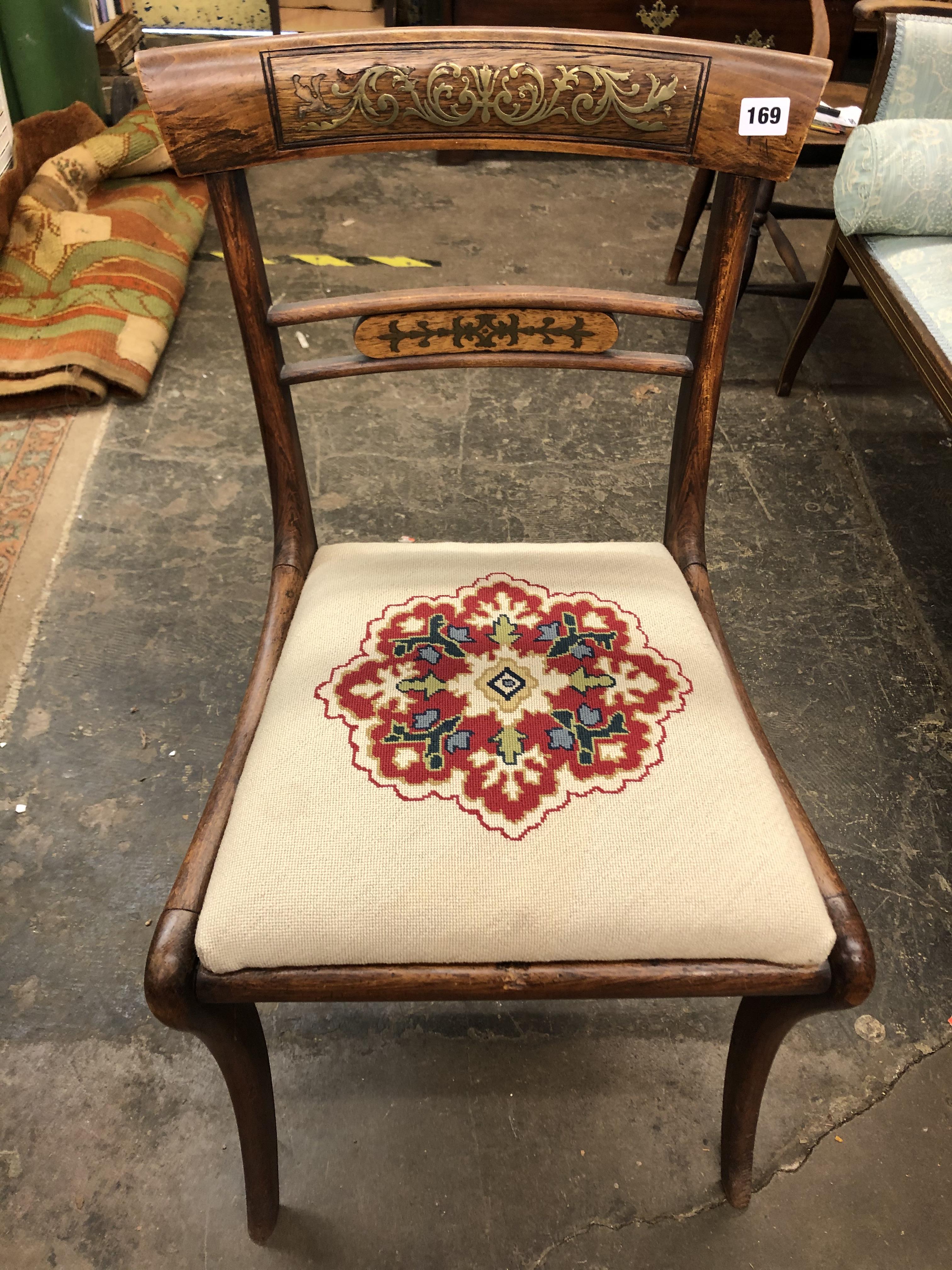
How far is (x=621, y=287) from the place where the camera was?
2.76m

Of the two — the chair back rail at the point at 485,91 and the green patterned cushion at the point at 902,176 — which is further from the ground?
the chair back rail at the point at 485,91

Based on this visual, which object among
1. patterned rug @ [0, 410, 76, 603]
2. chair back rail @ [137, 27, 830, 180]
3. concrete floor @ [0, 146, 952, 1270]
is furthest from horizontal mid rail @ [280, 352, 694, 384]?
patterned rug @ [0, 410, 76, 603]

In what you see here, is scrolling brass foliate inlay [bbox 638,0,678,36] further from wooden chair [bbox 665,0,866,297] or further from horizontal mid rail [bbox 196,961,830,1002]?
horizontal mid rail [bbox 196,961,830,1002]

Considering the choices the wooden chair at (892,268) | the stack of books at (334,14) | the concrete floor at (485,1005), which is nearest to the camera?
the concrete floor at (485,1005)

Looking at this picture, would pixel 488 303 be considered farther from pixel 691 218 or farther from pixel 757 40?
pixel 757 40

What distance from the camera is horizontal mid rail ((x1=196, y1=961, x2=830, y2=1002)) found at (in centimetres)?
82

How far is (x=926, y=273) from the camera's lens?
196 cm

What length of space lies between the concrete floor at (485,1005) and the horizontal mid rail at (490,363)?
2.64 ft

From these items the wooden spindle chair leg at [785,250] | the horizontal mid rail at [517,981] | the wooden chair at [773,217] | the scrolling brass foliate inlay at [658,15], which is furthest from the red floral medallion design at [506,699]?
the scrolling brass foliate inlay at [658,15]

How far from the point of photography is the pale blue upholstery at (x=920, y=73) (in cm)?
203

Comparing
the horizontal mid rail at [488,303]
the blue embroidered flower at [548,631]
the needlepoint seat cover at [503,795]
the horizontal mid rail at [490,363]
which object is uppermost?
the horizontal mid rail at [488,303]

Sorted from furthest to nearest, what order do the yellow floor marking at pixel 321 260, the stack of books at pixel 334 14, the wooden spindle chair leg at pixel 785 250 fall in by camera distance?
the stack of books at pixel 334 14
the yellow floor marking at pixel 321 260
the wooden spindle chair leg at pixel 785 250

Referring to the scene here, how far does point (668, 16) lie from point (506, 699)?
9.87 ft

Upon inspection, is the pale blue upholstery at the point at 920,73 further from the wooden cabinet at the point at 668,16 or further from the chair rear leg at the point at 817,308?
the wooden cabinet at the point at 668,16
